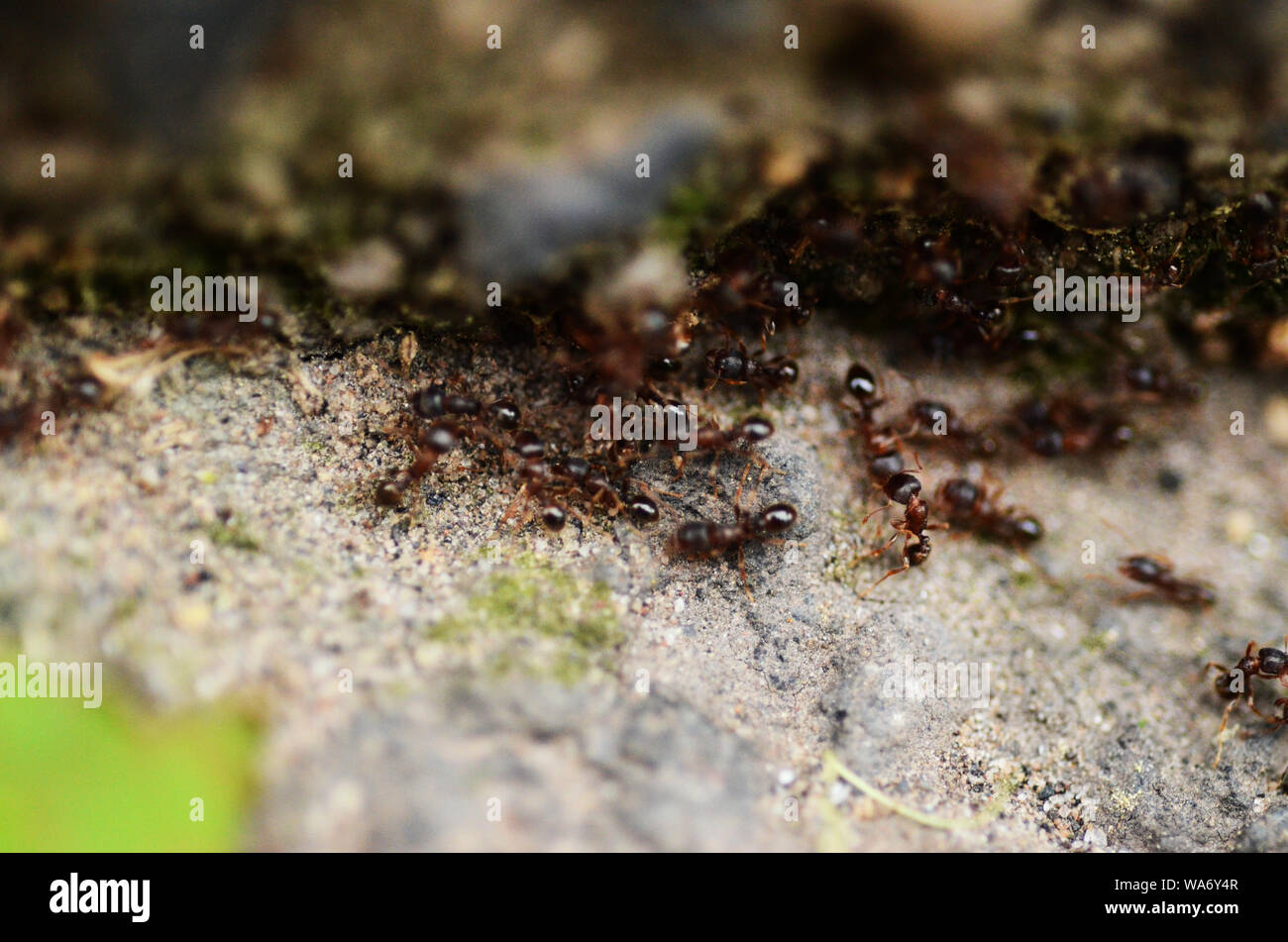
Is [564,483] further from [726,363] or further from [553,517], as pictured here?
[726,363]

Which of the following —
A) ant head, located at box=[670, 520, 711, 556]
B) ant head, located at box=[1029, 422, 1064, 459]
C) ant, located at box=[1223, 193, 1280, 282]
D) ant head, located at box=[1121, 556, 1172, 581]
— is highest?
ant, located at box=[1223, 193, 1280, 282]

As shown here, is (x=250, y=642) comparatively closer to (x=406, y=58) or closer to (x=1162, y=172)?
(x=406, y=58)

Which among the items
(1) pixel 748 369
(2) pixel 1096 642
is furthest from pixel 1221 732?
(1) pixel 748 369

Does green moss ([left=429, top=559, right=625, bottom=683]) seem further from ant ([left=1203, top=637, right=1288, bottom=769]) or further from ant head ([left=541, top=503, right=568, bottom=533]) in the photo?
ant ([left=1203, top=637, right=1288, bottom=769])

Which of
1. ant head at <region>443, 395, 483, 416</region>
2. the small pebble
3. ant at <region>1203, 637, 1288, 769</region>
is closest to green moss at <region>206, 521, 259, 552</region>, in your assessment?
ant head at <region>443, 395, 483, 416</region>

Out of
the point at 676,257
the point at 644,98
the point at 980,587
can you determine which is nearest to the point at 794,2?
the point at 644,98

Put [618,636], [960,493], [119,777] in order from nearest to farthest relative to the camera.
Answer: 1. [119,777]
2. [618,636]
3. [960,493]
